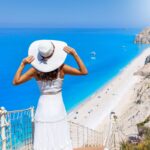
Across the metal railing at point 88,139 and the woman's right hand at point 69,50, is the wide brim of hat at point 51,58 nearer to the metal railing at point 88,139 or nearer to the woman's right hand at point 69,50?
the woman's right hand at point 69,50

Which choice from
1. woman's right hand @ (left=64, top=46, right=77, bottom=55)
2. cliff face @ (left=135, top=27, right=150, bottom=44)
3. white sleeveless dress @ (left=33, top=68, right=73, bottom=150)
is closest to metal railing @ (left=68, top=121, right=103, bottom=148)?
white sleeveless dress @ (left=33, top=68, right=73, bottom=150)

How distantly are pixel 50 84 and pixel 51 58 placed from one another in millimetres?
315

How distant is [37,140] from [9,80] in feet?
228

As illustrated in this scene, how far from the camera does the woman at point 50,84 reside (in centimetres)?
423

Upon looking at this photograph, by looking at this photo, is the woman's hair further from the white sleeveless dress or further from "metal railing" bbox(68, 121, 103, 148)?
"metal railing" bbox(68, 121, 103, 148)

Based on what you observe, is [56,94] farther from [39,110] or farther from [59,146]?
[59,146]

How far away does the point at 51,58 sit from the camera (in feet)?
13.9

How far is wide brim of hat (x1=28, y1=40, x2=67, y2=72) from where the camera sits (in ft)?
13.8

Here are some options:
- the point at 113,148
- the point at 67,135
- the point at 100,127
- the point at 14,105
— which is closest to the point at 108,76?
the point at 14,105

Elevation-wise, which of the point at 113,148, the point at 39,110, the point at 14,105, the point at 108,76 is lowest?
the point at 113,148

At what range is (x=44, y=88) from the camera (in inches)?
170

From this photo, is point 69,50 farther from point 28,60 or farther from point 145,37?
point 145,37

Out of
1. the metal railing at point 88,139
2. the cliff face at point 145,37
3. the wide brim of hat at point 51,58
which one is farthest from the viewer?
the cliff face at point 145,37

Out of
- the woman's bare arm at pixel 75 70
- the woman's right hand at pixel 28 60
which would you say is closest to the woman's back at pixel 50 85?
the woman's bare arm at pixel 75 70
